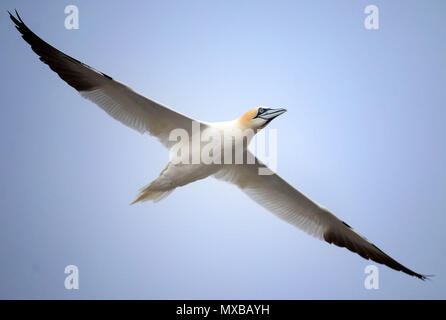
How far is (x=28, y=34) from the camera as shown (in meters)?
8.99

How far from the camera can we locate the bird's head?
927cm

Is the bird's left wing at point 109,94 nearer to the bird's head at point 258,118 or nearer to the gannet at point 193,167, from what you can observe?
the gannet at point 193,167

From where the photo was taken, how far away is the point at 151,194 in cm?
956

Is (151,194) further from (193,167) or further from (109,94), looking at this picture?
(109,94)

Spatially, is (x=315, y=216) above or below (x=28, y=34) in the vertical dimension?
below

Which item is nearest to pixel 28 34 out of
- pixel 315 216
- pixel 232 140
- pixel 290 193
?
pixel 232 140

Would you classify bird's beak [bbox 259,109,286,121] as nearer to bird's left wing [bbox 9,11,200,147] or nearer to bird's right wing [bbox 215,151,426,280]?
bird's right wing [bbox 215,151,426,280]

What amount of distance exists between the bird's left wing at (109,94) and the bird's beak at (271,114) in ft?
4.35

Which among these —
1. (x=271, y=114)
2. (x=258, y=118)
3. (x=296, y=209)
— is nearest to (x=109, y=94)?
(x=258, y=118)

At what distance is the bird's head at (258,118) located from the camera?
9273mm

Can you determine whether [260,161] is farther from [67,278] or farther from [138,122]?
[67,278]

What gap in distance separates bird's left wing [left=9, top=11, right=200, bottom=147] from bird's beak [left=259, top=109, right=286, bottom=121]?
132cm
